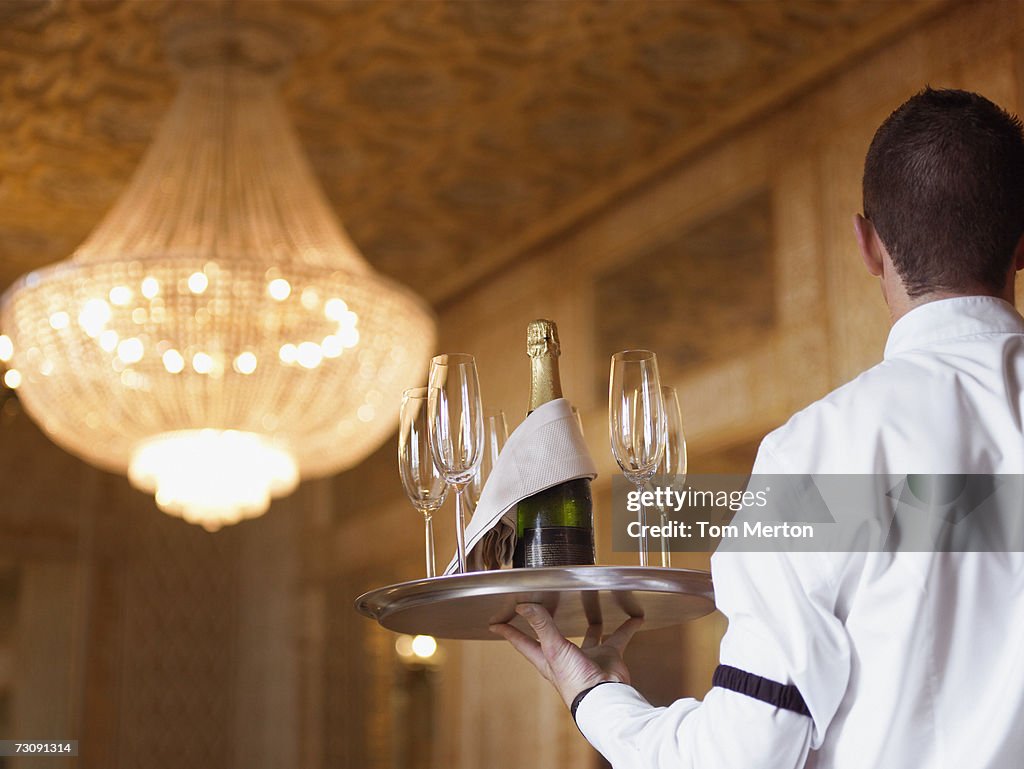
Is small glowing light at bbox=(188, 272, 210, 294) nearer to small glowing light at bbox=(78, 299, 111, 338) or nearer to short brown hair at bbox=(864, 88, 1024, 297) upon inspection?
small glowing light at bbox=(78, 299, 111, 338)

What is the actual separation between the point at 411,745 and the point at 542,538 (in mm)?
6603

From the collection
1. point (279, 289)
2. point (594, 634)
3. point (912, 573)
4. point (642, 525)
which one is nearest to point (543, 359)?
point (642, 525)

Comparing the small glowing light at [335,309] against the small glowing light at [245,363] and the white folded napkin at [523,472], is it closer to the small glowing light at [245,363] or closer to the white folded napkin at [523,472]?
the small glowing light at [245,363]

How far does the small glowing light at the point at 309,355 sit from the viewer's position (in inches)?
158

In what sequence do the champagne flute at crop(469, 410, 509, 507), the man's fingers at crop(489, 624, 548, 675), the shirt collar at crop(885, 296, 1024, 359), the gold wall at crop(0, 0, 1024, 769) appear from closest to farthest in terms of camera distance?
1. the shirt collar at crop(885, 296, 1024, 359)
2. the man's fingers at crop(489, 624, 548, 675)
3. the champagne flute at crop(469, 410, 509, 507)
4. the gold wall at crop(0, 0, 1024, 769)

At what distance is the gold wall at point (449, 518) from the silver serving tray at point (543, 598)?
303cm

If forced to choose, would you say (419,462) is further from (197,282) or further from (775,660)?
(197,282)

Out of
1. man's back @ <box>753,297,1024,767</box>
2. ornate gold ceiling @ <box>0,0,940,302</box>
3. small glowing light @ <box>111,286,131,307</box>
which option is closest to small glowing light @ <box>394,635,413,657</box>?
ornate gold ceiling @ <box>0,0,940,302</box>

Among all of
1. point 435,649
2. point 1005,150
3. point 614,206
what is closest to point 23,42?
point 614,206

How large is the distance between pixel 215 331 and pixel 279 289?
23cm

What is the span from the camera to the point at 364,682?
7773 mm

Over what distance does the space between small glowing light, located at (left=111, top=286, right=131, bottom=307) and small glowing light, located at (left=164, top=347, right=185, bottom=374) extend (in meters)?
0.20

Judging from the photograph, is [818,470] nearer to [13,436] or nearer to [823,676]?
[823,676]

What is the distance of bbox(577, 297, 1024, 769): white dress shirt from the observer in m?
1.09
